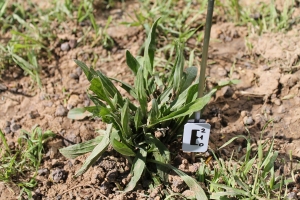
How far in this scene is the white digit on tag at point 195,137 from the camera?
6.82ft

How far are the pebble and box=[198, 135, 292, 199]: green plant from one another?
66cm

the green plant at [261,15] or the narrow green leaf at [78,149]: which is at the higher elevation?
the green plant at [261,15]

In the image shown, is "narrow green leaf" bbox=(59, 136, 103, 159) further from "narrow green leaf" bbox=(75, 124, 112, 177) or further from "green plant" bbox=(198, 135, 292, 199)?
"green plant" bbox=(198, 135, 292, 199)

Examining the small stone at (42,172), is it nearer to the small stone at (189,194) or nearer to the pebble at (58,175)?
the pebble at (58,175)

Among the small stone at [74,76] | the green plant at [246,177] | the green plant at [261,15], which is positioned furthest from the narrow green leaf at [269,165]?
the small stone at [74,76]

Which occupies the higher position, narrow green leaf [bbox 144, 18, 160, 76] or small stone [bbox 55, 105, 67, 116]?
narrow green leaf [bbox 144, 18, 160, 76]

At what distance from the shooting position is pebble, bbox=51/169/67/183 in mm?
2246

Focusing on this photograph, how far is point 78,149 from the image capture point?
215 centimetres

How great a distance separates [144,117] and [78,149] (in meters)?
0.35

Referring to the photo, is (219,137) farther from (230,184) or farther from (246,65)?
(246,65)

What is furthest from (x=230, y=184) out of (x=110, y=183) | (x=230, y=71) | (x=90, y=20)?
(x=90, y=20)

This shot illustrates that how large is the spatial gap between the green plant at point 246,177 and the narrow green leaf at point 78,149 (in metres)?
0.53

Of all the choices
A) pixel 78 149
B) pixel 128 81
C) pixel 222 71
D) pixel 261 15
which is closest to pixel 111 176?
pixel 78 149

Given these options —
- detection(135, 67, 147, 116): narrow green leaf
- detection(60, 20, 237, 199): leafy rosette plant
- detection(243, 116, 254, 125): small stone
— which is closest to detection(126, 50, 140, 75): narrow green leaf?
detection(60, 20, 237, 199): leafy rosette plant
